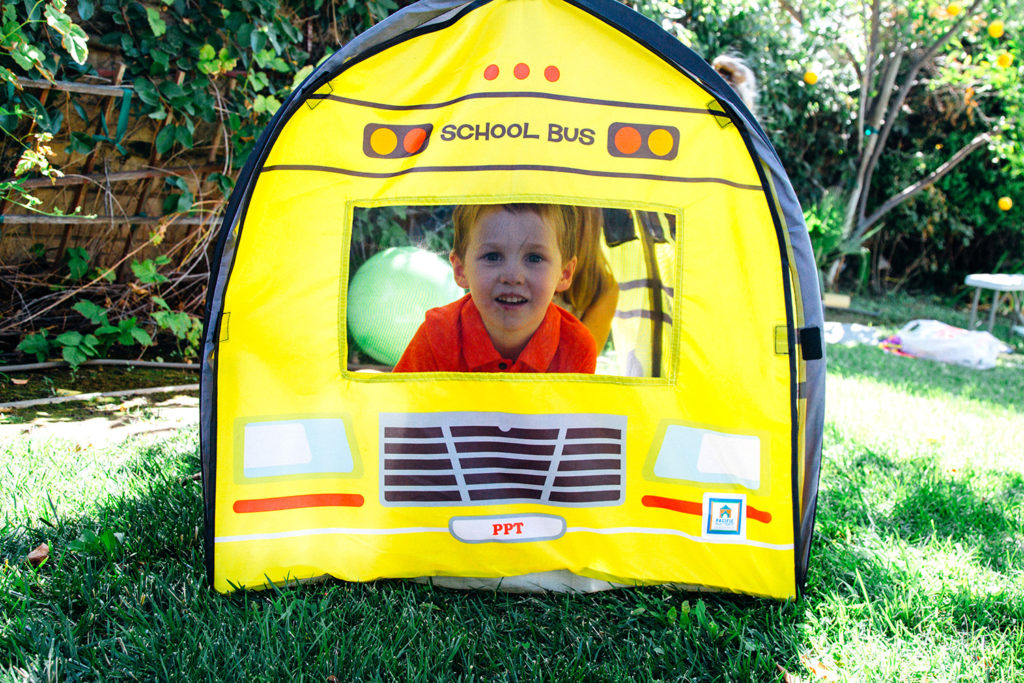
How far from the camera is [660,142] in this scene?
1.70 metres

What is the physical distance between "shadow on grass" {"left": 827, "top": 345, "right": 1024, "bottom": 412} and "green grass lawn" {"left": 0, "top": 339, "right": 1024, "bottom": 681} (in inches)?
76.6

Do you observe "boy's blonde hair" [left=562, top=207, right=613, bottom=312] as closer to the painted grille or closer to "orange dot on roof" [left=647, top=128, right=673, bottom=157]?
"orange dot on roof" [left=647, top=128, right=673, bottom=157]

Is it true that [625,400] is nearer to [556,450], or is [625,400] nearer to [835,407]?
[556,450]

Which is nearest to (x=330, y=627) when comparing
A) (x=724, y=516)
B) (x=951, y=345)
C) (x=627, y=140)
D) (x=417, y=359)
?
(x=417, y=359)

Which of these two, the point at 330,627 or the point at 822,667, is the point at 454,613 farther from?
the point at 822,667

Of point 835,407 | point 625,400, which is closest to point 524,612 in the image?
point 625,400

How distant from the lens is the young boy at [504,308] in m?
1.86

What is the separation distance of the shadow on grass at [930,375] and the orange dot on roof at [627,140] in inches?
118

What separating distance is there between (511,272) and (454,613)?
86 centimetres

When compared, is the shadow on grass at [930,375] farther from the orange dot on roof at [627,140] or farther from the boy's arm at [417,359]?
the boy's arm at [417,359]

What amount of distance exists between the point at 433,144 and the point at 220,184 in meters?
2.00

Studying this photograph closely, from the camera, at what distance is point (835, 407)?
3453mm

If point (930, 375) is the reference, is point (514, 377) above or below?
above

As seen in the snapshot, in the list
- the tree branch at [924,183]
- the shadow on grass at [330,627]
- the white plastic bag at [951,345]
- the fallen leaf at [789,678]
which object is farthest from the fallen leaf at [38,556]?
the tree branch at [924,183]
